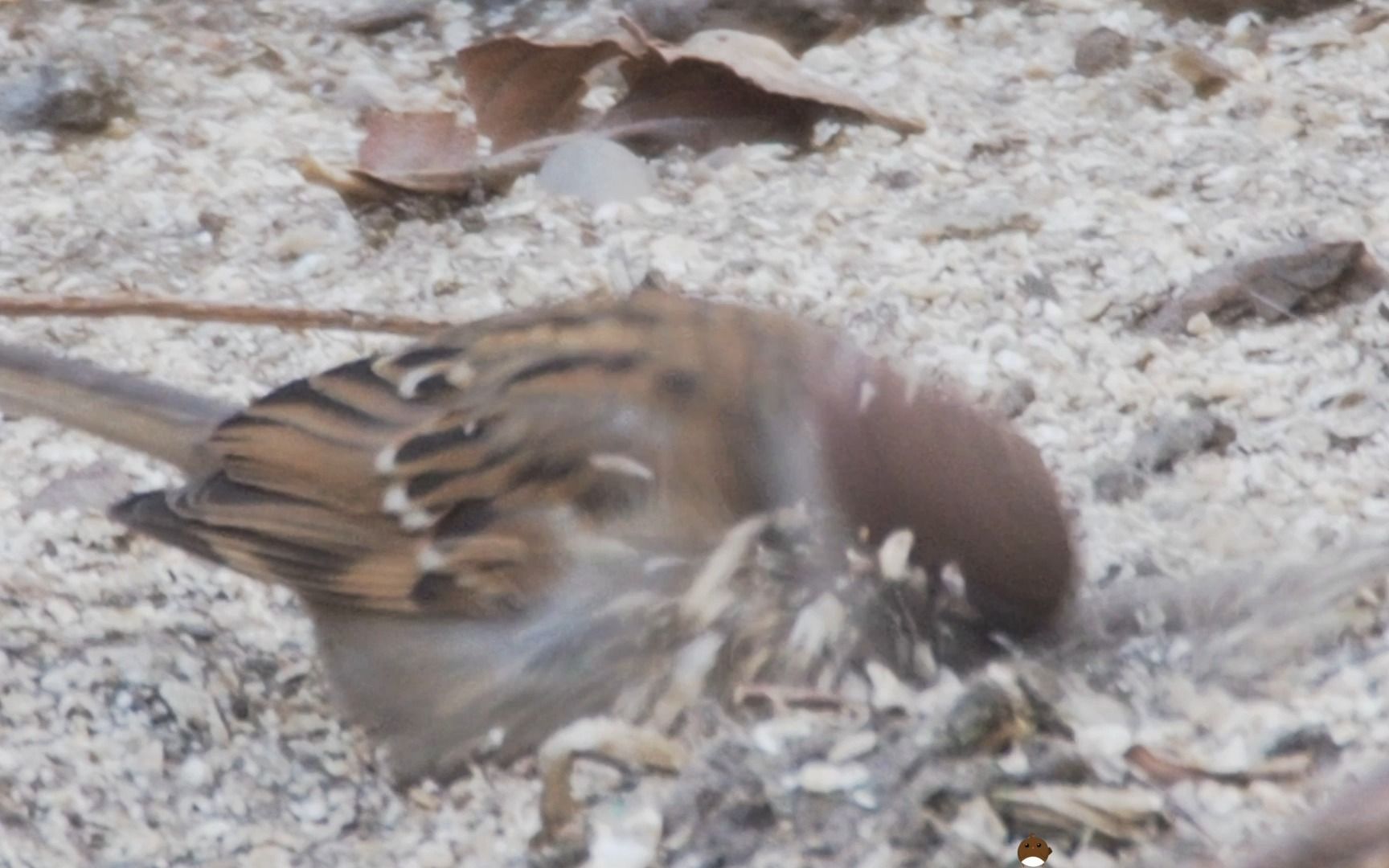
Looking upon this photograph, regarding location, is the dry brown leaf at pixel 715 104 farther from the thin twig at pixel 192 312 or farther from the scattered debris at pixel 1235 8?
the thin twig at pixel 192 312

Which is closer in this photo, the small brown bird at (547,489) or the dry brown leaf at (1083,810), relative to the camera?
the dry brown leaf at (1083,810)

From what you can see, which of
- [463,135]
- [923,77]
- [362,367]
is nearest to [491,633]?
[362,367]

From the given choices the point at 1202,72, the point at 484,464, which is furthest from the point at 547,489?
the point at 1202,72

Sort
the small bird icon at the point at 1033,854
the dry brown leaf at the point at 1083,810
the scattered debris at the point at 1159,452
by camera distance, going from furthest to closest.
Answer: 1. the scattered debris at the point at 1159,452
2. the dry brown leaf at the point at 1083,810
3. the small bird icon at the point at 1033,854

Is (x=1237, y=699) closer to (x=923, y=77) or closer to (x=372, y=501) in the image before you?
(x=372, y=501)

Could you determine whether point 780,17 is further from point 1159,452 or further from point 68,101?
point 1159,452

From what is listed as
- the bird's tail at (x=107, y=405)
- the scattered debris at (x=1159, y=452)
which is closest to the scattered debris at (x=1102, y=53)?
→ the scattered debris at (x=1159, y=452)
